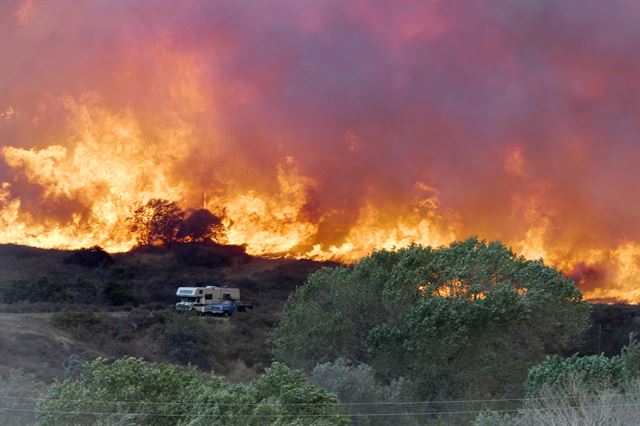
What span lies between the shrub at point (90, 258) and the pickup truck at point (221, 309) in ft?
81.5

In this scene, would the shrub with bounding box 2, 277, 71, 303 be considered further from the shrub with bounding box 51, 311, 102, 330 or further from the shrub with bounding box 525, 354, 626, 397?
the shrub with bounding box 525, 354, 626, 397

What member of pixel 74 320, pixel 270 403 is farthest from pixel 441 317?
pixel 74 320

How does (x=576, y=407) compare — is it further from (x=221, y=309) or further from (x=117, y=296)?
(x=117, y=296)

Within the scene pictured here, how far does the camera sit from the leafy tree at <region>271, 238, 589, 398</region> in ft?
136

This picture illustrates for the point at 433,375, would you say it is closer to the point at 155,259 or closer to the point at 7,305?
the point at 7,305

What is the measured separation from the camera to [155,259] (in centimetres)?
11038

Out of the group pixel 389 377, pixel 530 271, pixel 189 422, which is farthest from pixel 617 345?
pixel 189 422

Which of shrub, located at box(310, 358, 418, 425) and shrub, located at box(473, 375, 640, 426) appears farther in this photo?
shrub, located at box(310, 358, 418, 425)

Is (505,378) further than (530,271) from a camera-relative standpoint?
No

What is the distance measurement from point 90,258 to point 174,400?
82928 mm

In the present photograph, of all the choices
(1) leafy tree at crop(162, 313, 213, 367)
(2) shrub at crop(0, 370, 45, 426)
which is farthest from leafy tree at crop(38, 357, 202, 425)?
(1) leafy tree at crop(162, 313, 213, 367)

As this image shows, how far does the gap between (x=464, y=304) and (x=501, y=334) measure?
7.55ft

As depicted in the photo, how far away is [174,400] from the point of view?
90.4 ft

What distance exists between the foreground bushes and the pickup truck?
56266 mm
